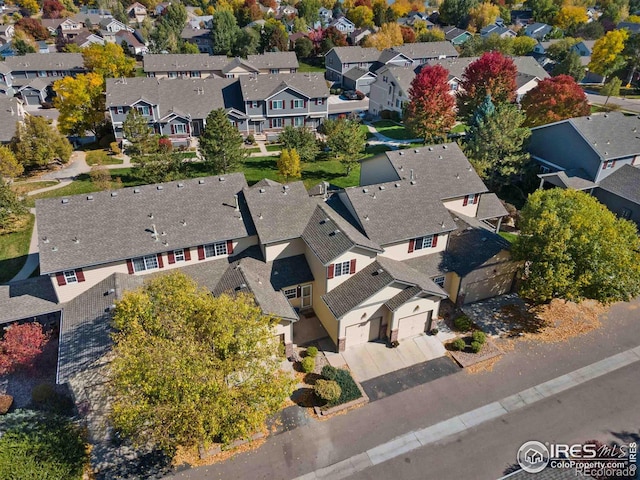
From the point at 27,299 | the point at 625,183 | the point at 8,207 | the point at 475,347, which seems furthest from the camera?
the point at 625,183

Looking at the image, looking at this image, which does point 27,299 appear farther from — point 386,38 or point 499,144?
point 386,38

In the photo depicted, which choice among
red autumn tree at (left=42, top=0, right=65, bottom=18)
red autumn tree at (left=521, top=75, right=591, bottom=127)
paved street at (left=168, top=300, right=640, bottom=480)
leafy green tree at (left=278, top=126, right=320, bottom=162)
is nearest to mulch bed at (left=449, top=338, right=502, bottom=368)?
paved street at (left=168, top=300, right=640, bottom=480)

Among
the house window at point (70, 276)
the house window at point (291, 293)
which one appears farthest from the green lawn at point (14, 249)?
the house window at point (291, 293)

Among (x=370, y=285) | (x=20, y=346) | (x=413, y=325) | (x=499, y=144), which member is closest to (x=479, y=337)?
(x=413, y=325)

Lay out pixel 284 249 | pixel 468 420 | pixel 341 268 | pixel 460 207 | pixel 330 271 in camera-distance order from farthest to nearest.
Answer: pixel 460 207 → pixel 284 249 → pixel 341 268 → pixel 330 271 → pixel 468 420

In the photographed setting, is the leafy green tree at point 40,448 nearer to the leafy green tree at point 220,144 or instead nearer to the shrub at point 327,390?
the shrub at point 327,390

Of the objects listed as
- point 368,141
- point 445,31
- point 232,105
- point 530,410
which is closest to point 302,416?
point 530,410

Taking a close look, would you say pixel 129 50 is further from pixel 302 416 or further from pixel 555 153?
pixel 302 416
